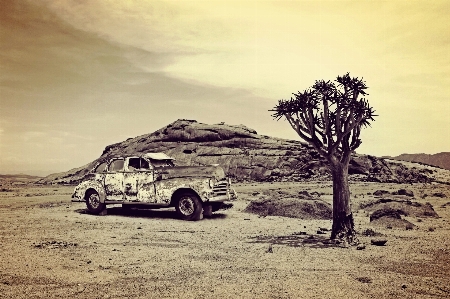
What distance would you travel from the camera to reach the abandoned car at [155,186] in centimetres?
1368

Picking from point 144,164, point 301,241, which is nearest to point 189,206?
point 144,164

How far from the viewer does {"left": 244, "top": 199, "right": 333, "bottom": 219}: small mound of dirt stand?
48.3 feet

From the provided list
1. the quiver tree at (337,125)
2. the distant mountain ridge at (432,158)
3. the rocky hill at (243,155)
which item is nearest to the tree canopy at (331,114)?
the quiver tree at (337,125)

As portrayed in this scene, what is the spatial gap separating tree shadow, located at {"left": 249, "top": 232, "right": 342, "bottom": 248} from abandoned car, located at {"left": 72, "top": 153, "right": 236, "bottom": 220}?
Result: 12.1 feet

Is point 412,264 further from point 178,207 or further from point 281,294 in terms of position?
point 178,207

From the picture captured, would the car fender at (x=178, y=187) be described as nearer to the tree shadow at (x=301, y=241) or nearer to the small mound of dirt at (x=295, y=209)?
the small mound of dirt at (x=295, y=209)

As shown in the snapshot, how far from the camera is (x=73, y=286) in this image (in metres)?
6.03

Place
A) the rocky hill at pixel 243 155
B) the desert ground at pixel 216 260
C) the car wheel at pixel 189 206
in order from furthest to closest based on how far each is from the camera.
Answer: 1. the rocky hill at pixel 243 155
2. the car wheel at pixel 189 206
3. the desert ground at pixel 216 260

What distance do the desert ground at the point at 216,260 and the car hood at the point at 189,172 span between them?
1.71m

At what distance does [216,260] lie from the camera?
7.85m

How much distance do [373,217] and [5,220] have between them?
13309 mm

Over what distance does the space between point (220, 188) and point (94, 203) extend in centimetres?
528

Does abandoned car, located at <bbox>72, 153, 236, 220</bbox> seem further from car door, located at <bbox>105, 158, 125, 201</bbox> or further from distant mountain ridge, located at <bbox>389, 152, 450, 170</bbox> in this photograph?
distant mountain ridge, located at <bbox>389, 152, 450, 170</bbox>

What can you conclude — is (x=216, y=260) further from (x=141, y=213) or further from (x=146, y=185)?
(x=141, y=213)
